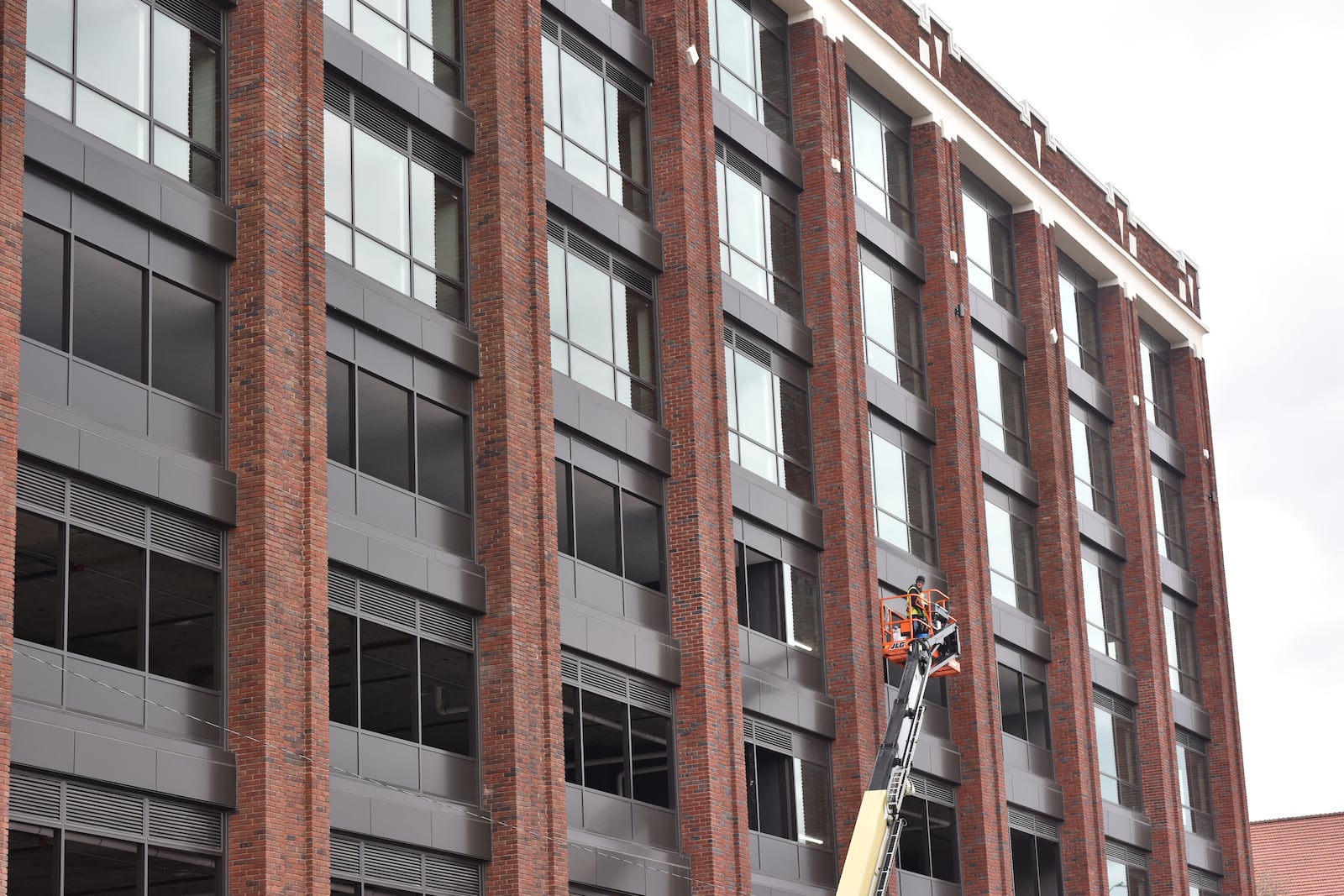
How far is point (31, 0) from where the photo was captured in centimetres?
2556

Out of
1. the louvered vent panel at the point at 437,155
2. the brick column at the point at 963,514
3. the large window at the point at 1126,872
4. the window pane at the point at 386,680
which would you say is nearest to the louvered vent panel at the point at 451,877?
the window pane at the point at 386,680

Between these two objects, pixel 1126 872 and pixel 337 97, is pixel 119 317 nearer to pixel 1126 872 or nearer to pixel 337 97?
pixel 337 97

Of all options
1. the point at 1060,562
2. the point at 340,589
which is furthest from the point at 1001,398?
the point at 340,589

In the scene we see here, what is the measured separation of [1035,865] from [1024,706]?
13.2 feet

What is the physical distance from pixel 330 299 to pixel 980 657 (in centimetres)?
2179

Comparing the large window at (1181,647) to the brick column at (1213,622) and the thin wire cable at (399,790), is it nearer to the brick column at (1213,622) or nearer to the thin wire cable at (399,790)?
the brick column at (1213,622)

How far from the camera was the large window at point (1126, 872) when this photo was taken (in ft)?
168

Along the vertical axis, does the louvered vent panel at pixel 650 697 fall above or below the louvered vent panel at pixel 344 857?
above

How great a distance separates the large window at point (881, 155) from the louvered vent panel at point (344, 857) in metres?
23.8

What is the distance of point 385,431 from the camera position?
1201 inches

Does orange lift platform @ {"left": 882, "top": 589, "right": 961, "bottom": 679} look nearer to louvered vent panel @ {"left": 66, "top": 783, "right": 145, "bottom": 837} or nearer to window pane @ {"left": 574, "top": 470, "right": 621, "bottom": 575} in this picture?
window pane @ {"left": 574, "top": 470, "right": 621, "bottom": 575}

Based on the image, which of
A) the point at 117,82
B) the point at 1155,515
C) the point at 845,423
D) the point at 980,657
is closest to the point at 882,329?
the point at 845,423

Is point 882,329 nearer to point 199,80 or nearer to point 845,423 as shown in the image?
point 845,423

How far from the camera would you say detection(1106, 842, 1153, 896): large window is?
5122cm
